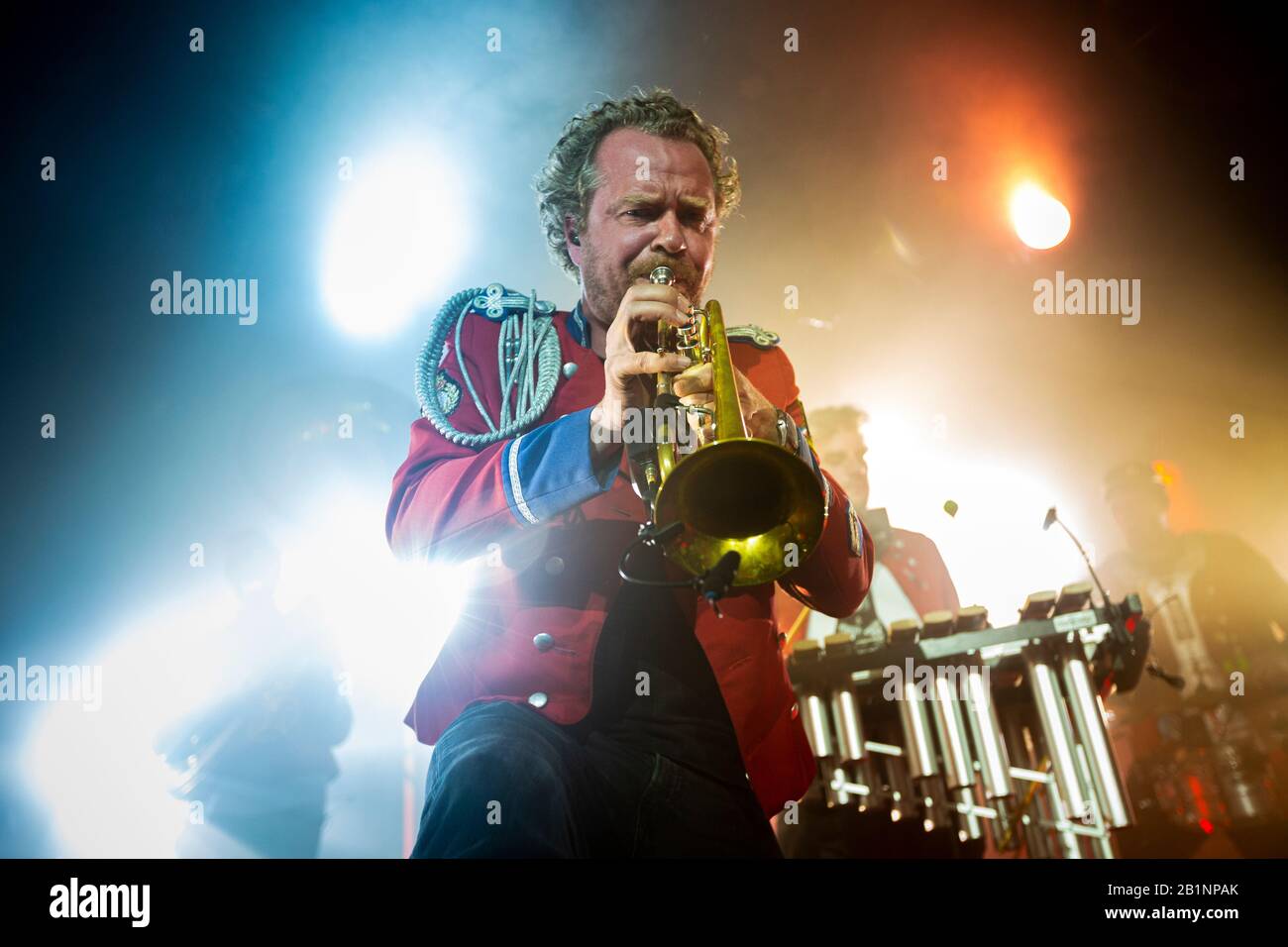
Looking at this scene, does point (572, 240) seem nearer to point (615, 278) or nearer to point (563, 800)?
point (615, 278)

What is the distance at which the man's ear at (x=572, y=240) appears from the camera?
2.94 metres

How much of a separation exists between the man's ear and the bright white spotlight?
622mm

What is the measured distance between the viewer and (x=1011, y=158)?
4199 millimetres

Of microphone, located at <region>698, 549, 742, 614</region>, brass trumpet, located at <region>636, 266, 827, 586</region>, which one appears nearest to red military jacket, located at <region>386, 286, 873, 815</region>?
brass trumpet, located at <region>636, 266, 827, 586</region>

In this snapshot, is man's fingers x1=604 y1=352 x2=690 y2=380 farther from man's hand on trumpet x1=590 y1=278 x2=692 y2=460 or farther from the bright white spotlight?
the bright white spotlight

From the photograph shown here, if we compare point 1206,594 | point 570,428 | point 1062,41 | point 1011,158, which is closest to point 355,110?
point 570,428

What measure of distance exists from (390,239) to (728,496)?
2105 mm

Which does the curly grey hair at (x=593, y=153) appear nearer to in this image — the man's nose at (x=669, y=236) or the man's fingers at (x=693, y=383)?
the man's nose at (x=669, y=236)

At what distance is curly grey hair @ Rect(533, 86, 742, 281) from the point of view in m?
2.89

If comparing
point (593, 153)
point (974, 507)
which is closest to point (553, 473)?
point (593, 153)

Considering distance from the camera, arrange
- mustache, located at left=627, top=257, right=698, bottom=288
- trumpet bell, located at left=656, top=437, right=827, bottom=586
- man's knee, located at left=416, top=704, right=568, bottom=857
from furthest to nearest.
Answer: mustache, located at left=627, top=257, right=698, bottom=288 < trumpet bell, located at left=656, top=437, right=827, bottom=586 < man's knee, located at left=416, top=704, right=568, bottom=857

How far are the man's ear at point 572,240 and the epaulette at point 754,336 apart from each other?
1.89ft

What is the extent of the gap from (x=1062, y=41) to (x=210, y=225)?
3.98 m
